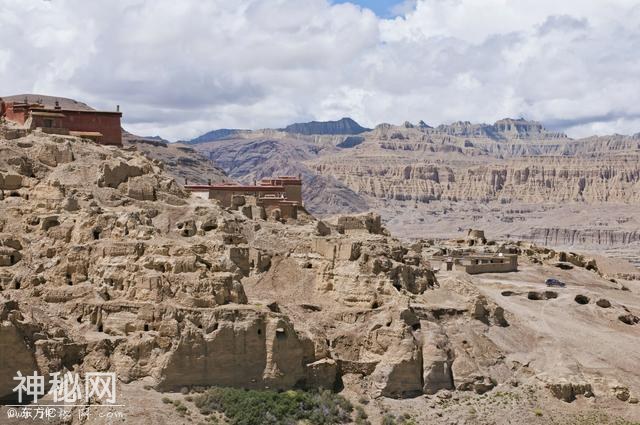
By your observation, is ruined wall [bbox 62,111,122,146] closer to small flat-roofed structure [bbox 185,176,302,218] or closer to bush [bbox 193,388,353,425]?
small flat-roofed structure [bbox 185,176,302,218]

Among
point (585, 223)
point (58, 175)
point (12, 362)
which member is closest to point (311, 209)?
point (585, 223)

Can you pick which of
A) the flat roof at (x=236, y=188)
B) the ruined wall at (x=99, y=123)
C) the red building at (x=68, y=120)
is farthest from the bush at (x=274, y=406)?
the ruined wall at (x=99, y=123)

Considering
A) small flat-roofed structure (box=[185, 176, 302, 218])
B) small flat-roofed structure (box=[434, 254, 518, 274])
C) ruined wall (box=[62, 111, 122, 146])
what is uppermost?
ruined wall (box=[62, 111, 122, 146])

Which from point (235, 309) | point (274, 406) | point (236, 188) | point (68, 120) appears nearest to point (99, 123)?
point (68, 120)

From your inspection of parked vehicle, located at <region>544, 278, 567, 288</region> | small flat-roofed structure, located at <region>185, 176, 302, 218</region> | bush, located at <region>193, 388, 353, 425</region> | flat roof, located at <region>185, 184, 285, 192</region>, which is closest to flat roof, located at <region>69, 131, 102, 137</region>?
small flat-roofed structure, located at <region>185, 176, 302, 218</region>

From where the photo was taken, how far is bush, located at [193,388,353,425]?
101ft

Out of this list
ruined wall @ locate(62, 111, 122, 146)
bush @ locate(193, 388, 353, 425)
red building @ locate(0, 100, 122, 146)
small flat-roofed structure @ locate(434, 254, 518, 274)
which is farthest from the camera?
small flat-roofed structure @ locate(434, 254, 518, 274)

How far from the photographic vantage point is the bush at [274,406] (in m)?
30.7

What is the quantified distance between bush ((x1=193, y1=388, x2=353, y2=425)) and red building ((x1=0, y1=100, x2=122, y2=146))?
20715 mm

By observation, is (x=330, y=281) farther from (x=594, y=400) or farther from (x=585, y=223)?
(x=585, y=223)

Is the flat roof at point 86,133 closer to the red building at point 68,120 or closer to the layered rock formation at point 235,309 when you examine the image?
the red building at point 68,120

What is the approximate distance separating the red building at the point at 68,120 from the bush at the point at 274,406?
2071cm

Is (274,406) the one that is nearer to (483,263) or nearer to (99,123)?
(99,123)

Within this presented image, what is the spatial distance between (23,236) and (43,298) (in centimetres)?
365
